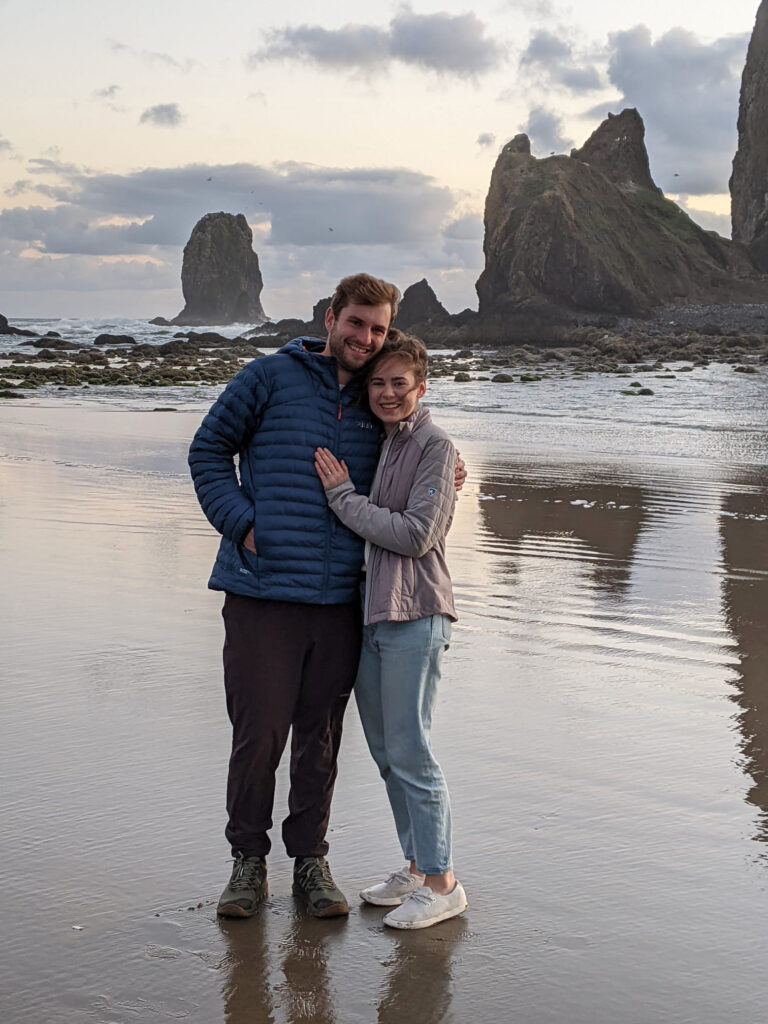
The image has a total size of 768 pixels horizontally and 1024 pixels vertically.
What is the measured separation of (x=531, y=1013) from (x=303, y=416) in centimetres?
169

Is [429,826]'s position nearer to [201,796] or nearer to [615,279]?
[201,796]

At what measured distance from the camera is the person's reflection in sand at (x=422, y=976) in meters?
2.73

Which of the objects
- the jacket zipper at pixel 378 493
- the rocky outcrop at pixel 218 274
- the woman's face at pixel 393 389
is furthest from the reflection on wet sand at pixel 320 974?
the rocky outcrop at pixel 218 274

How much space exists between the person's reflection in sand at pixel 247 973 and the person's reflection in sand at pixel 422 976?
0.28 meters

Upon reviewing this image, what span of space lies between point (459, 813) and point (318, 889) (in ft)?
2.48

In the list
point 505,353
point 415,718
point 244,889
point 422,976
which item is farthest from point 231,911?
point 505,353

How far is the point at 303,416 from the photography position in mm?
3354

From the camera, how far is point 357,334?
335 cm

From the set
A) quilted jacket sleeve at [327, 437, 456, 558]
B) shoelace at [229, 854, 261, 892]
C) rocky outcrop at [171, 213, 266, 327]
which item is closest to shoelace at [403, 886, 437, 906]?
shoelace at [229, 854, 261, 892]

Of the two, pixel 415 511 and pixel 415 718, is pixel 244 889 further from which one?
pixel 415 511

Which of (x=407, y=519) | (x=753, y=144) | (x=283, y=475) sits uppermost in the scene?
(x=753, y=144)

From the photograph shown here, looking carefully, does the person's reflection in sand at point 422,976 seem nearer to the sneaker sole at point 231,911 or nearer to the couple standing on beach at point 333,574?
the couple standing on beach at point 333,574

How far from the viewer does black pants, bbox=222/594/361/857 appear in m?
3.31

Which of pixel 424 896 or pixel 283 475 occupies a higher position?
pixel 283 475
